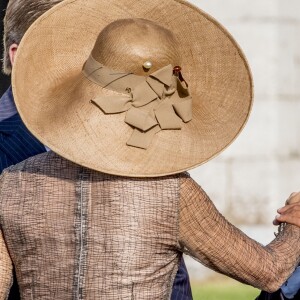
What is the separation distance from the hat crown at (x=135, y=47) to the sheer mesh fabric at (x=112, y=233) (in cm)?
30

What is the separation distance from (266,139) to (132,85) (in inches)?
149

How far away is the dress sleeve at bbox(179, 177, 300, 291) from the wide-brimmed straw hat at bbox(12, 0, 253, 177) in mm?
114

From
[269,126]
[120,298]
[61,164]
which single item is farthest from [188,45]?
[269,126]

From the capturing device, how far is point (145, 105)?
11.4ft

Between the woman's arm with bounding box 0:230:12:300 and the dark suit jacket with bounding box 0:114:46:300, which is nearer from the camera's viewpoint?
the woman's arm with bounding box 0:230:12:300

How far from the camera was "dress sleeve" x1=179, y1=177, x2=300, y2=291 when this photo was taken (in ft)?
11.4

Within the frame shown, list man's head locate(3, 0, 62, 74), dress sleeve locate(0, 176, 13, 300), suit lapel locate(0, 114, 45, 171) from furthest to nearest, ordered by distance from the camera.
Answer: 1. man's head locate(3, 0, 62, 74)
2. suit lapel locate(0, 114, 45, 171)
3. dress sleeve locate(0, 176, 13, 300)

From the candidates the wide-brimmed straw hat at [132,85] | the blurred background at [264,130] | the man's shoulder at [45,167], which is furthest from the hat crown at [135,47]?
the blurred background at [264,130]

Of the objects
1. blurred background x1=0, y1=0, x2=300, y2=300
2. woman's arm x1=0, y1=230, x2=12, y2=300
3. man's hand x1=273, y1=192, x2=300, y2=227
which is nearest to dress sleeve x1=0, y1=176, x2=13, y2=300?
woman's arm x1=0, y1=230, x2=12, y2=300

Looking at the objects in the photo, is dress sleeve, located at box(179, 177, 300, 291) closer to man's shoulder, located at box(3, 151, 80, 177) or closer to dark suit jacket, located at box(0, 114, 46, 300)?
man's shoulder, located at box(3, 151, 80, 177)

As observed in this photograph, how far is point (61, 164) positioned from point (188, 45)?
1.67 ft

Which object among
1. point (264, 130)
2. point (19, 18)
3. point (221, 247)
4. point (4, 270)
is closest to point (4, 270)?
point (4, 270)

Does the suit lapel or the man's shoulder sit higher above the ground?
the man's shoulder

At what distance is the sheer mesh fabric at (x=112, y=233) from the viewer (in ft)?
11.4
